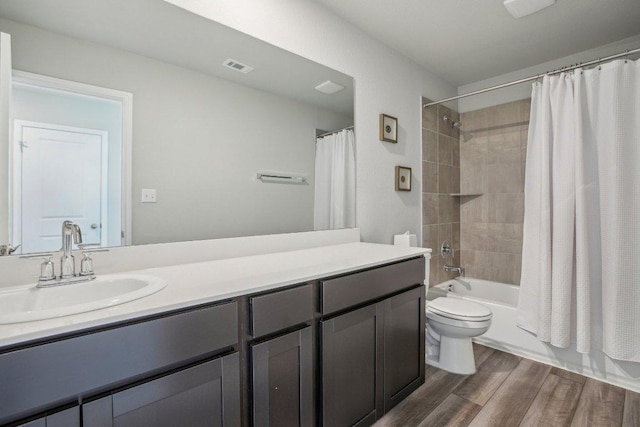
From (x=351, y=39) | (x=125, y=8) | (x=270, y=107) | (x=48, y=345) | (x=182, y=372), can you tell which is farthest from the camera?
(x=351, y=39)

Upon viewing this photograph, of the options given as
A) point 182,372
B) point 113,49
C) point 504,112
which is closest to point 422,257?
point 182,372

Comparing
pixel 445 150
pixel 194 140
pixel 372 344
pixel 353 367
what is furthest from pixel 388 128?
pixel 353 367

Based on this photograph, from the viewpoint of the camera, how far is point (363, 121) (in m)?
2.32

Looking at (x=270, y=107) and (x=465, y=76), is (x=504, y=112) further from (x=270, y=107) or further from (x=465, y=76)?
(x=270, y=107)

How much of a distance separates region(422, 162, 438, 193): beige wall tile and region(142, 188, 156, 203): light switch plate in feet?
7.55

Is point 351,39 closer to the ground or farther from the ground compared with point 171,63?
farther from the ground

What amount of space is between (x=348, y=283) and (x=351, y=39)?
5.81 feet

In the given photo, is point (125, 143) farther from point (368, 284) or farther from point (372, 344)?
point (372, 344)

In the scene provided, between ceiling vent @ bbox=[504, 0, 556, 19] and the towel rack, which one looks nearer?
the towel rack

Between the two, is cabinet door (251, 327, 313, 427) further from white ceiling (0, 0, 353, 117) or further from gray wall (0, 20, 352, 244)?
white ceiling (0, 0, 353, 117)

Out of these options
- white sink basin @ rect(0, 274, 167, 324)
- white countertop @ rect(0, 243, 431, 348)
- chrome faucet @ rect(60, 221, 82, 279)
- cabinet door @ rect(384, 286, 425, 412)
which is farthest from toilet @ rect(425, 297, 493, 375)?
chrome faucet @ rect(60, 221, 82, 279)

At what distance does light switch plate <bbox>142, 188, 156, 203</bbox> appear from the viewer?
1.36 m

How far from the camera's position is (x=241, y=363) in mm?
1062

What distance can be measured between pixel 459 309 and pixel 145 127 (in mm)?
2156
